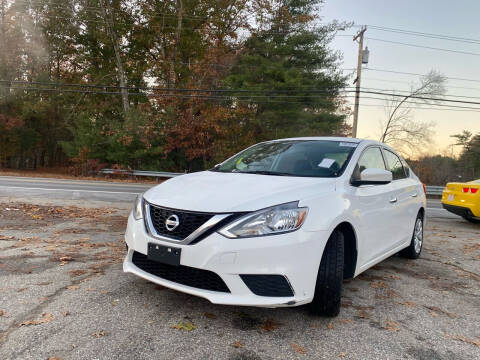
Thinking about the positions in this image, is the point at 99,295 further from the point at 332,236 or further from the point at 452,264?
the point at 452,264

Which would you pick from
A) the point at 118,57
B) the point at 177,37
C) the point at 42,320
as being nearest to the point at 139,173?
the point at 118,57

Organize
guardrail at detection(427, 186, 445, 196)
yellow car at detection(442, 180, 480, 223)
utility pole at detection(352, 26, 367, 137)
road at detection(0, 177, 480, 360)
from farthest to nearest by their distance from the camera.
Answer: utility pole at detection(352, 26, 367, 137) < guardrail at detection(427, 186, 445, 196) < yellow car at detection(442, 180, 480, 223) < road at detection(0, 177, 480, 360)

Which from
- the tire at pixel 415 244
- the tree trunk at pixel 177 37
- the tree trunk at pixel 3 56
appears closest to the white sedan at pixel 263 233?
the tire at pixel 415 244

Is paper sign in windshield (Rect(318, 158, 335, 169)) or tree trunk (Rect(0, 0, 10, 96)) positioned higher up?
tree trunk (Rect(0, 0, 10, 96))

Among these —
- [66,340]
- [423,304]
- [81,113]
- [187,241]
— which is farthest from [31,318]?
[81,113]

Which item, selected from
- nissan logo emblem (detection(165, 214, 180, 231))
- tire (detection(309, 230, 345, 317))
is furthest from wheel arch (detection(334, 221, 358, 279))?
nissan logo emblem (detection(165, 214, 180, 231))

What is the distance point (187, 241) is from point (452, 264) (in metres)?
4.23

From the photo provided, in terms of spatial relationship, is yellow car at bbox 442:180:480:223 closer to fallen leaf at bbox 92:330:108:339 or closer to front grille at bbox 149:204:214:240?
front grille at bbox 149:204:214:240

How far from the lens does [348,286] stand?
12.5ft

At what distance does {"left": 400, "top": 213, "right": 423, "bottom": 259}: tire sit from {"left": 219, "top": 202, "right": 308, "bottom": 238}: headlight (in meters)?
3.12

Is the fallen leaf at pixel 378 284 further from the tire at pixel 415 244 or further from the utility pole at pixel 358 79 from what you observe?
the utility pole at pixel 358 79

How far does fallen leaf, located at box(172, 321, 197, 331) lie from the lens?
2.65 meters

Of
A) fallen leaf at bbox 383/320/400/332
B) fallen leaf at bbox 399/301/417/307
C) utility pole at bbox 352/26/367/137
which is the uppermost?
utility pole at bbox 352/26/367/137

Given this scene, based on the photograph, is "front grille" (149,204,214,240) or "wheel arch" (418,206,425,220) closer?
"front grille" (149,204,214,240)
